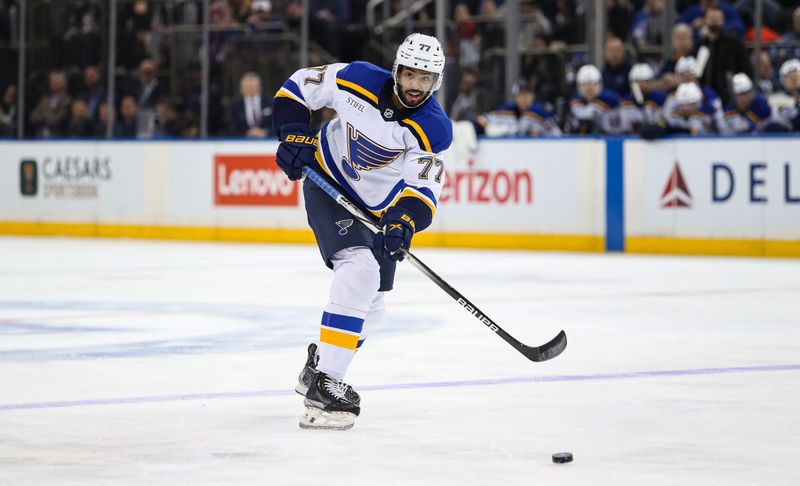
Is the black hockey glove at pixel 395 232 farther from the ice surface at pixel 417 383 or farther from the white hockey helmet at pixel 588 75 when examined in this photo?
the white hockey helmet at pixel 588 75

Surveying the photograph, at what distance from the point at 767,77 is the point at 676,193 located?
1.41 meters

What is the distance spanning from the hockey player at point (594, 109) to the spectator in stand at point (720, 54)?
33.5 inches

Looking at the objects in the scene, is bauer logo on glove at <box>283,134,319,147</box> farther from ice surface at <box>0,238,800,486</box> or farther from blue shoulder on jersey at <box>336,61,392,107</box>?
ice surface at <box>0,238,800,486</box>

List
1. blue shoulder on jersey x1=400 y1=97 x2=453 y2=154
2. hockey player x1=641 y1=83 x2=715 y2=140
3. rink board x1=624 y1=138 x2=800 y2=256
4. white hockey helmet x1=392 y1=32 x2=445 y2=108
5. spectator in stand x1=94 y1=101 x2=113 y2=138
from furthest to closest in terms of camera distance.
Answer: spectator in stand x1=94 y1=101 x2=113 y2=138, hockey player x1=641 y1=83 x2=715 y2=140, rink board x1=624 y1=138 x2=800 y2=256, blue shoulder on jersey x1=400 y1=97 x2=453 y2=154, white hockey helmet x1=392 y1=32 x2=445 y2=108

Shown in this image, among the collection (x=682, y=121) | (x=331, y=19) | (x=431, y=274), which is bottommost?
(x=431, y=274)

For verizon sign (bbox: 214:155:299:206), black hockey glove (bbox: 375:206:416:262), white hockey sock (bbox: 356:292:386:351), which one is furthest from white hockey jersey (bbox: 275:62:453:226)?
verizon sign (bbox: 214:155:299:206)

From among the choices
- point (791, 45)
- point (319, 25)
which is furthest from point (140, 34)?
point (791, 45)

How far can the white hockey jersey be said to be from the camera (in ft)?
16.6

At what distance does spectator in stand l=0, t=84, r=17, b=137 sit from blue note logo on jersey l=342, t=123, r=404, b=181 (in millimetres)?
11535

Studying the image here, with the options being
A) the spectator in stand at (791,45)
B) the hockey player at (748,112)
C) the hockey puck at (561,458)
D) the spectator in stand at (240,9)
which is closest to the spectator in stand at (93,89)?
the spectator in stand at (240,9)

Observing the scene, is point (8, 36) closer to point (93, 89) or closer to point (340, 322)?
point (93, 89)

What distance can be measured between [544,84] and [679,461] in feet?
34.6

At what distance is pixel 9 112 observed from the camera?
16.5 meters

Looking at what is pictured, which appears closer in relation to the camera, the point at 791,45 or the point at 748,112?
the point at 748,112
